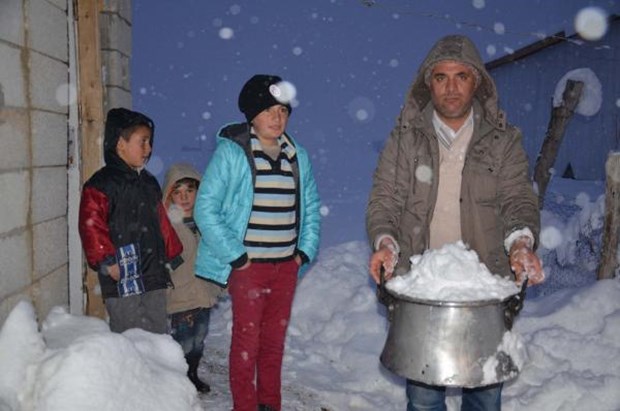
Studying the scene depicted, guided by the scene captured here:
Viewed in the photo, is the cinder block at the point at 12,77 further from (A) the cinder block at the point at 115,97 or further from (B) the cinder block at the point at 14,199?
(A) the cinder block at the point at 115,97

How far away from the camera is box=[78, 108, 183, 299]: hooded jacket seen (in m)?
3.42

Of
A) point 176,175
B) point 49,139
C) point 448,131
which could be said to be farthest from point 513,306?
point 49,139

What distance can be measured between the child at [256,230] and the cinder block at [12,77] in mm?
1146

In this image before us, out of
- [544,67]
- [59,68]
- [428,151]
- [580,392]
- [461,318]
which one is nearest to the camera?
[461,318]

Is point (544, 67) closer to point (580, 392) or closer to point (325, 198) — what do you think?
point (325, 198)

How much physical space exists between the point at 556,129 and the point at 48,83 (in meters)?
5.55

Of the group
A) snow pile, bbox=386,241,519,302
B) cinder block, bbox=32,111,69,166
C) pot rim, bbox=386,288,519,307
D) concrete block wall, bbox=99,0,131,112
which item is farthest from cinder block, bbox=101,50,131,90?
pot rim, bbox=386,288,519,307

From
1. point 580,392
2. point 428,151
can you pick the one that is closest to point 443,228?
point 428,151

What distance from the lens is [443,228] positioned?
293 cm

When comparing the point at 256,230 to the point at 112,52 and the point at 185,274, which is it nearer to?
the point at 185,274

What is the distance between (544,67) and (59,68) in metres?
17.3

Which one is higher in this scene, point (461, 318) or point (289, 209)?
point (289, 209)

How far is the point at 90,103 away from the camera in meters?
4.70

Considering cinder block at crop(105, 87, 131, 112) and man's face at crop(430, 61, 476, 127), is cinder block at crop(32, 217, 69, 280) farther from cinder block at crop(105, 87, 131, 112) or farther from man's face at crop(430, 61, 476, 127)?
→ man's face at crop(430, 61, 476, 127)
